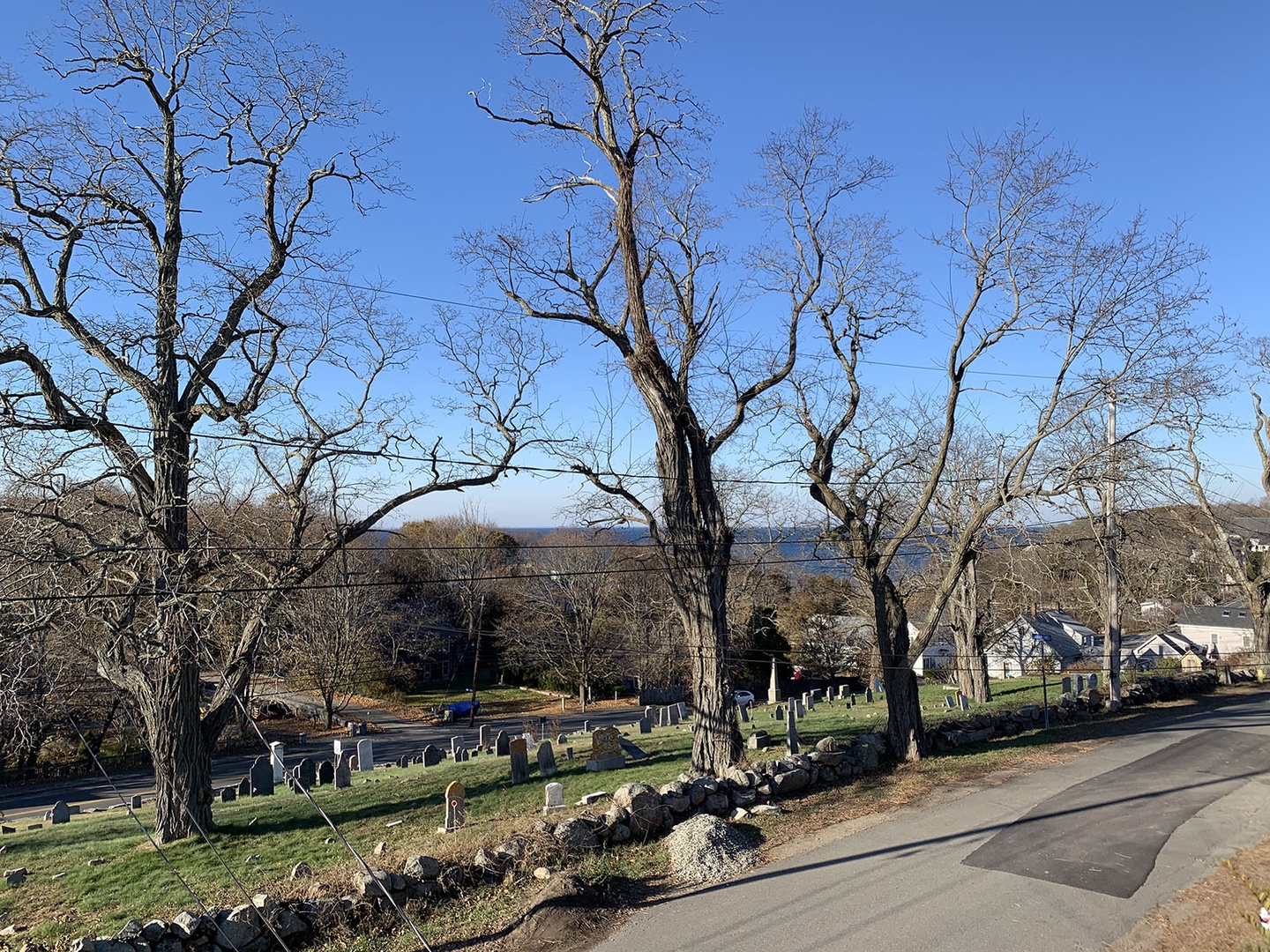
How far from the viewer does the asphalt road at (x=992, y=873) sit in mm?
6566

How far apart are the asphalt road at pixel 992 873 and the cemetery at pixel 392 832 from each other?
1.54 m

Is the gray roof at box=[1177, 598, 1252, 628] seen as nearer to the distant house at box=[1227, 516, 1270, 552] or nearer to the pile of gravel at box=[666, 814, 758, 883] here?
the distant house at box=[1227, 516, 1270, 552]

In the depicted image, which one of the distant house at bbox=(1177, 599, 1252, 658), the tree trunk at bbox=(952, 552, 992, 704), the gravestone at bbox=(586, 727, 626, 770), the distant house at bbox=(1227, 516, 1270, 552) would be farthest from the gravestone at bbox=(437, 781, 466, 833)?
the distant house at bbox=(1177, 599, 1252, 658)

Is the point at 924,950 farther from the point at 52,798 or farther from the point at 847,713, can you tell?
the point at 52,798

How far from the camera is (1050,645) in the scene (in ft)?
137

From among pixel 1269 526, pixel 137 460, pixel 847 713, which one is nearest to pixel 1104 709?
pixel 847 713

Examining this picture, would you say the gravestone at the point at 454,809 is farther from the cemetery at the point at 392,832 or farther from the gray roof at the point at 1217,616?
the gray roof at the point at 1217,616

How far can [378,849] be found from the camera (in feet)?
31.3

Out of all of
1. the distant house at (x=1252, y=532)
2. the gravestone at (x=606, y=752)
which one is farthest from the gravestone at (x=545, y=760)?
the distant house at (x=1252, y=532)

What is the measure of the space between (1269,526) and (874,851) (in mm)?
61695

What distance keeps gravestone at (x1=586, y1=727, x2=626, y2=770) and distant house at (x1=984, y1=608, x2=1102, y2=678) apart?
2592 cm

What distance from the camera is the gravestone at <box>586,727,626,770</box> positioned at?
1530 cm

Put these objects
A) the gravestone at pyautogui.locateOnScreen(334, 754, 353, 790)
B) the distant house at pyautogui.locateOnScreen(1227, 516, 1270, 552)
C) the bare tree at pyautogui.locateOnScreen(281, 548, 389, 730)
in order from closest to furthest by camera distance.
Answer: the gravestone at pyautogui.locateOnScreen(334, 754, 353, 790) → the distant house at pyautogui.locateOnScreen(1227, 516, 1270, 552) → the bare tree at pyautogui.locateOnScreen(281, 548, 389, 730)

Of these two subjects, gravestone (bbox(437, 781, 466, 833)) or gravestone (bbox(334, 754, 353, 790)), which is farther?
gravestone (bbox(334, 754, 353, 790))
